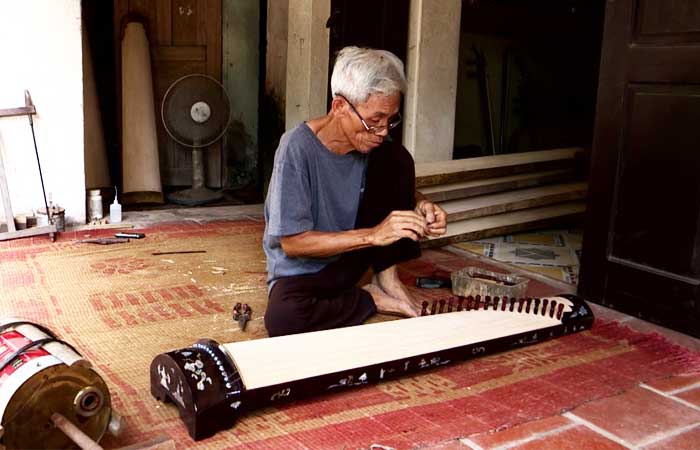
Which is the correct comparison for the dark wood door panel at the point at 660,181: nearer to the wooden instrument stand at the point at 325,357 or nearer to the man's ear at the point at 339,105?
the wooden instrument stand at the point at 325,357

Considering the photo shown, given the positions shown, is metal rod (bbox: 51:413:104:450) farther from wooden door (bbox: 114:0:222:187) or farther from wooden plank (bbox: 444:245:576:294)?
wooden door (bbox: 114:0:222:187)

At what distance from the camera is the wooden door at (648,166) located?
312 cm

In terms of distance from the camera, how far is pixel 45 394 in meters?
1.75

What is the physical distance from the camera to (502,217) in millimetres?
5117

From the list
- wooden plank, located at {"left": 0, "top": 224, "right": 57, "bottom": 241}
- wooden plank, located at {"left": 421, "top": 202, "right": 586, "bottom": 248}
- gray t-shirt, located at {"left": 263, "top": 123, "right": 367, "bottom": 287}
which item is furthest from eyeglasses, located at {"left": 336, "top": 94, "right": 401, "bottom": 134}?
wooden plank, located at {"left": 0, "top": 224, "right": 57, "bottom": 241}

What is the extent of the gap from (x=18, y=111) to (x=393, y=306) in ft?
8.84

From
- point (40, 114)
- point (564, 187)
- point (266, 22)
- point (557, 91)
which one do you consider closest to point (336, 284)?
point (40, 114)

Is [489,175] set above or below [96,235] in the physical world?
above

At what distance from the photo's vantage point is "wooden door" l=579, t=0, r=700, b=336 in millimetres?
3117

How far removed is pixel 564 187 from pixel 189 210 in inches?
116

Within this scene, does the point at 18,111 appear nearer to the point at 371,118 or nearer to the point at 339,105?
the point at 339,105

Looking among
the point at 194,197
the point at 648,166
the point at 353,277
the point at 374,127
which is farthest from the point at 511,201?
the point at 374,127

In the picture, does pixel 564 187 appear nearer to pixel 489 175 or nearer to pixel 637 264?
pixel 489 175

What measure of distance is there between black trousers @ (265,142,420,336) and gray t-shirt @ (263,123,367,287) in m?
0.06
